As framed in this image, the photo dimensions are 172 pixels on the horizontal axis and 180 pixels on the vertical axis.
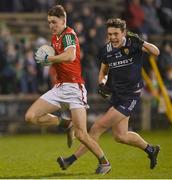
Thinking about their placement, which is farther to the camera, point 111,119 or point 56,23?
point 111,119

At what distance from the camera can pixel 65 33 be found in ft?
38.7

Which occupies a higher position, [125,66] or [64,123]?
[125,66]

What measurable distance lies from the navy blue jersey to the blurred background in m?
8.90

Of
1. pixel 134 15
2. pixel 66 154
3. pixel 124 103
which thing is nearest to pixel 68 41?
pixel 124 103

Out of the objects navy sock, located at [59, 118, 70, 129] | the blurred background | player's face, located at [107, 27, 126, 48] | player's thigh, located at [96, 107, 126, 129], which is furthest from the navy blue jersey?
the blurred background

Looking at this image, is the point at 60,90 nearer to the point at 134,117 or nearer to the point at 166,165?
the point at 166,165

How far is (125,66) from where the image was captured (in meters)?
12.0

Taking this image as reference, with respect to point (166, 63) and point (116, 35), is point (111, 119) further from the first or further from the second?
point (166, 63)

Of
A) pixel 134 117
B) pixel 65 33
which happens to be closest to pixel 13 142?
pixel 134 117

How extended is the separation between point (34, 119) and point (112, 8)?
14168 mm

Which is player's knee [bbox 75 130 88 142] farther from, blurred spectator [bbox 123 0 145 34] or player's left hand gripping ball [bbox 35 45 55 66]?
blurred spectator [bbox 123 0 145 34]

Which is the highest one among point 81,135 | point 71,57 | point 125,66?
point 71,57

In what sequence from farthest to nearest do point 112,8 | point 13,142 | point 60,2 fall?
1. point 112,8
2. point 60,2
3. point 13,142

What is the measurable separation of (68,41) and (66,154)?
396cm
